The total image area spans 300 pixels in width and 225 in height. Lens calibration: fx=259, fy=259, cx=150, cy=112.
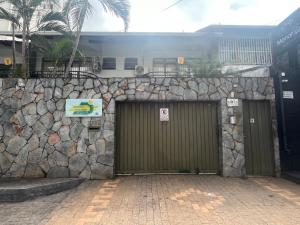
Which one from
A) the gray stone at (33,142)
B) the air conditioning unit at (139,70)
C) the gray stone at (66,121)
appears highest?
the air conditioning unit at (139,70)

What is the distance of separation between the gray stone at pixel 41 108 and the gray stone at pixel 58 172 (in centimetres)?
168

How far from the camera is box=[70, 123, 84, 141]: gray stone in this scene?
7609 millimetres

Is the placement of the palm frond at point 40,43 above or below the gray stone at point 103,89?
above

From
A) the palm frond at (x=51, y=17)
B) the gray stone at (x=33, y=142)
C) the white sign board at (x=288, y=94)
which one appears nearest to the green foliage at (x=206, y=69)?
the white sign board at (x=288, y=94)

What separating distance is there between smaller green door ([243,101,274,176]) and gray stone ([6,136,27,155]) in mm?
6652

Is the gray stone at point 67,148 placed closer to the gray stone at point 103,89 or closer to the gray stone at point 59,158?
the gray stone at point 59,158

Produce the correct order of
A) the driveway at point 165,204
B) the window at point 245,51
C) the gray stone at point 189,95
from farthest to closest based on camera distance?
1. the window at point 245,51
2. the gray stone at point 189,95
3. the driveway at point 165,204

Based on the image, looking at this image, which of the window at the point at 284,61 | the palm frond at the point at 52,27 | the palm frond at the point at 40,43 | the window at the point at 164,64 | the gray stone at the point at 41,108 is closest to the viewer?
the gray stone at the point at 41,108

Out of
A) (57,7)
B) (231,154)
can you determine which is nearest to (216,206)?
(231,154)

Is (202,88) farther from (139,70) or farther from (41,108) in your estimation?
(41,108)

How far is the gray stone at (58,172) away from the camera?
743 centimetres

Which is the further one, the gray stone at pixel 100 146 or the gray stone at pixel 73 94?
the gray stone at pixel 73 94

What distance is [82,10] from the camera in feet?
27.7

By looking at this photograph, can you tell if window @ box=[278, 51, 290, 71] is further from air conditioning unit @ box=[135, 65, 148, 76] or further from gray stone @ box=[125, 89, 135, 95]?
air conditioning unit @ box=[135, 65, 148, 76]
